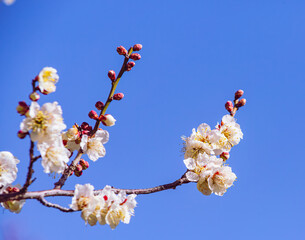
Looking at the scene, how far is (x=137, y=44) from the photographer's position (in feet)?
9.83

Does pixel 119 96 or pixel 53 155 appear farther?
pixel 119 96

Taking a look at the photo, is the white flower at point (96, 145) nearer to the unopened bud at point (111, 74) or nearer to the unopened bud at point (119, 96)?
the unopened bud at point (119, 96)

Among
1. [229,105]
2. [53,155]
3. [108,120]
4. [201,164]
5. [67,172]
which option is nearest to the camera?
[53,155]

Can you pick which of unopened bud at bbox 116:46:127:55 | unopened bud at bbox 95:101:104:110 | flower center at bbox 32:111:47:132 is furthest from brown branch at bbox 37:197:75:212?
unopened bud at bbox 116:46:127:55

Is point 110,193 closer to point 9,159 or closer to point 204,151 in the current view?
point 9,159

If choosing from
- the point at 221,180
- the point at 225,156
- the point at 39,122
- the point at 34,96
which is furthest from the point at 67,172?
the point at 225,156

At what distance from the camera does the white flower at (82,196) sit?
2.38 metres

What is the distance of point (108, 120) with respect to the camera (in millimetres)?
2701

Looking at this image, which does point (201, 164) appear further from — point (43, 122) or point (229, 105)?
point (43, 122)

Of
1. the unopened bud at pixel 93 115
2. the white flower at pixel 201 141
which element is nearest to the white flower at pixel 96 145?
the unopened bud at pixel 93 115

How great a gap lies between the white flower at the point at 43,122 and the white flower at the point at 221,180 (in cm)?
133

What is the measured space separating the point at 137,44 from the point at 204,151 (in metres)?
1.09

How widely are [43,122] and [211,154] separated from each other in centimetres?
152

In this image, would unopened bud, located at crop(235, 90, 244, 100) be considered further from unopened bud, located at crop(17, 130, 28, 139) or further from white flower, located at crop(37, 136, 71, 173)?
unopened bud, located at crop(17, 130, 28, 139)
